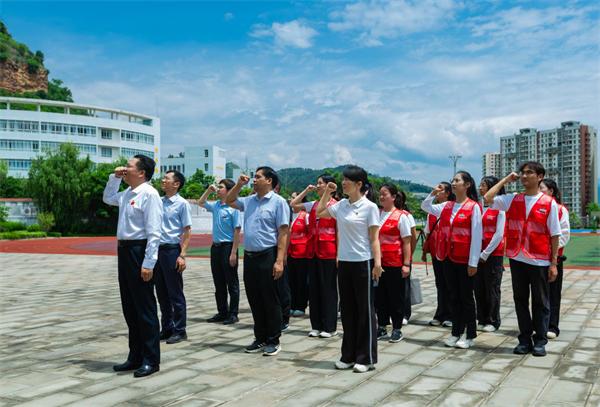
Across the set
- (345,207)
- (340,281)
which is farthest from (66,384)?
→ (345,207)

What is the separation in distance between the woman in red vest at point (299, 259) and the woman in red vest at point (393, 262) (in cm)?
92

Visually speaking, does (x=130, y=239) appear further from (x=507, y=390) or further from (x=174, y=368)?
(x=507, y=390)

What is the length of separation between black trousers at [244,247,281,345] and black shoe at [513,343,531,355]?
2.10m

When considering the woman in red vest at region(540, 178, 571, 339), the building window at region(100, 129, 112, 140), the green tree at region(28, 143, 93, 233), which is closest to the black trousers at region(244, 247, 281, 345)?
the woman in red vest at region(540, 178, 571, 339)

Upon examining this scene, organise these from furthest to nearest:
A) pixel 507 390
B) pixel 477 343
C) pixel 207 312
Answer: pixel 207 312 < pixel 477 343 < pixel 507 390

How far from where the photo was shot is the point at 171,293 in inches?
215

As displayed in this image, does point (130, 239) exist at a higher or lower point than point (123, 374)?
higher

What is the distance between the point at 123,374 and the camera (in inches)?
164

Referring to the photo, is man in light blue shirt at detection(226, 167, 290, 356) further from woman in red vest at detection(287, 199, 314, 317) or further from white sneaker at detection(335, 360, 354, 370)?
woman in red vest at detection(287, 199, 314, 317)

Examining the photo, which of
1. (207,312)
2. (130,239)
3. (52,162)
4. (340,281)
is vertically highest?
(52,162)

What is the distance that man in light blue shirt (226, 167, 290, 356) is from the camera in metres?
4.78

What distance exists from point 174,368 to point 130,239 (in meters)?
1.08

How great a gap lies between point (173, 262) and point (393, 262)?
2200mm

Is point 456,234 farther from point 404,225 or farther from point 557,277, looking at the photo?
point 557,277
